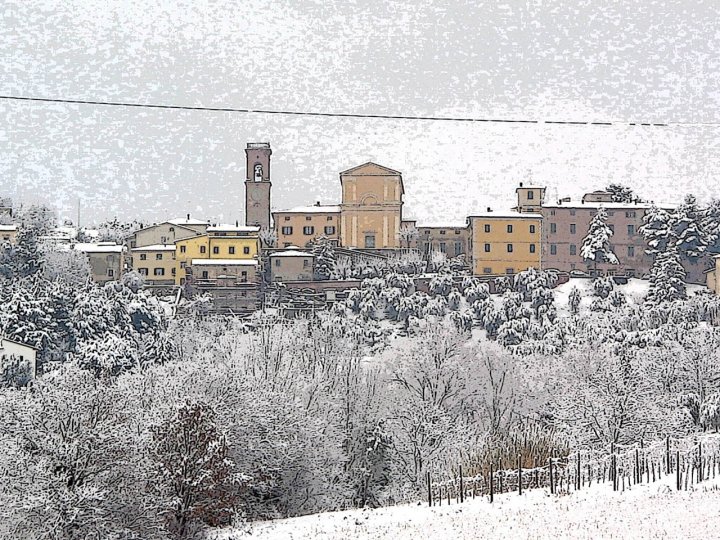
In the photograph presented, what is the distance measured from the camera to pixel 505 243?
5100 centimetres

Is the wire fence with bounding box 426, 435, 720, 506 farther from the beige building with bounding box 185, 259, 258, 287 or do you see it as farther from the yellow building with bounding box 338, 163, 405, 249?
the yellow building with bounding box 338, 163, 405, 249

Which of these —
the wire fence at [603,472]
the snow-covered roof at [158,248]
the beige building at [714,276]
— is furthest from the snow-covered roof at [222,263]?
the wire fence at [603,472]

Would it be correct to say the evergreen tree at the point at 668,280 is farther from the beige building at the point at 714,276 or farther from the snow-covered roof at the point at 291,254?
the snow-covered roof at the point at 291,254

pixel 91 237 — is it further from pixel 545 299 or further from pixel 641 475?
pixel 641 475

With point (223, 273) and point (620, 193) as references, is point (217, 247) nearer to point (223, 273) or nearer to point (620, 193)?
point (223, 273)

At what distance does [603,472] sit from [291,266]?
106ft

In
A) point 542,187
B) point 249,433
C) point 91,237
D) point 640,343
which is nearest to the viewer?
point 249,433

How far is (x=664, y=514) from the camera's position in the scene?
10922mm

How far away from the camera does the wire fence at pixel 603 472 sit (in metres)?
14.2

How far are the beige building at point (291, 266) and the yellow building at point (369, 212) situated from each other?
5194 mm

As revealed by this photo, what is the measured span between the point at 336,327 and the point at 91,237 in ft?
91.8

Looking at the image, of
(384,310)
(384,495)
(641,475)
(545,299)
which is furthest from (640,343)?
(641,475)

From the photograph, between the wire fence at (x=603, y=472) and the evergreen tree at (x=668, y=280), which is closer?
the wire fence at (x=603, y=472)

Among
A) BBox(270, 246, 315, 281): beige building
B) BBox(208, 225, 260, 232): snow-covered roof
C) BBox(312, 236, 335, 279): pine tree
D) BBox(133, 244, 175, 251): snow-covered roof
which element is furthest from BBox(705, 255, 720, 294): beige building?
BBox(133, 244, 175, 251): snow-covered roof
